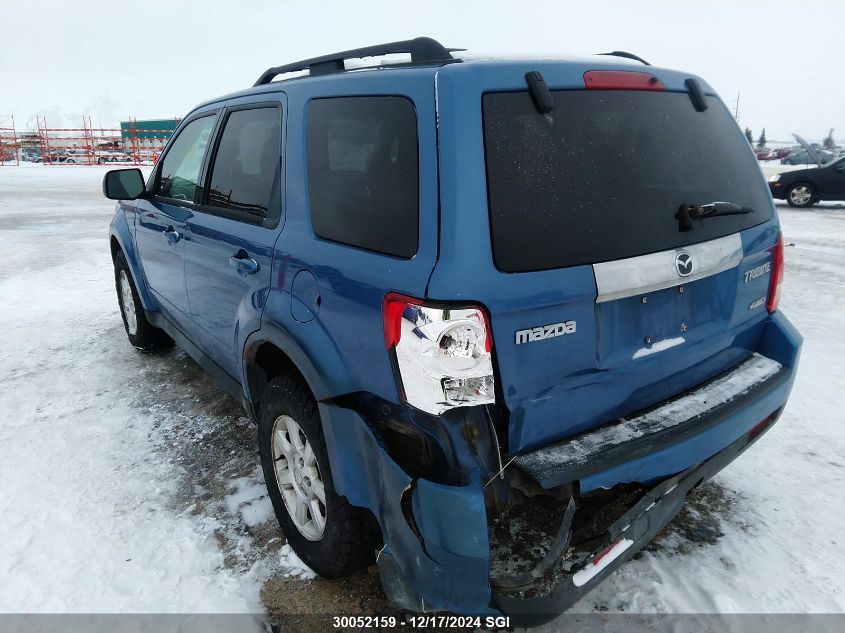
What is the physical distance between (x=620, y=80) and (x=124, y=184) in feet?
10.5

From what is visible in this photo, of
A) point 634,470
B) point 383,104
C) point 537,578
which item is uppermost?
point 383,104

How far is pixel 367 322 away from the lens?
186cm

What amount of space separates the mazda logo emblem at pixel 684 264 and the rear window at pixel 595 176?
4 cm

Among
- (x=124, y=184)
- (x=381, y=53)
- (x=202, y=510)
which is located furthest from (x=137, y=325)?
(x=381, y=53)

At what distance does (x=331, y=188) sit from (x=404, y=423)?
90 cm

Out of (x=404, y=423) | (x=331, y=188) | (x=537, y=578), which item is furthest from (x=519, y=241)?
(x=537, y=578)

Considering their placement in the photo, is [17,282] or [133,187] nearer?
[133,187]

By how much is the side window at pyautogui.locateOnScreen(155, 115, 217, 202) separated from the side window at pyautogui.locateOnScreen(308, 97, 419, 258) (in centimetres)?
130

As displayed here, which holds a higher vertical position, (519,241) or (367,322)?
(519,241)

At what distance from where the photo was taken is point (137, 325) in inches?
189

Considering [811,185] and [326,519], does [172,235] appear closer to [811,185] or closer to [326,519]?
[326,519]

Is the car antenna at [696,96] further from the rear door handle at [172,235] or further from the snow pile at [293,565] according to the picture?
the rear door handle at [172,235]

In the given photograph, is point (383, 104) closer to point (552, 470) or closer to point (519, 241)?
point (519, 241)

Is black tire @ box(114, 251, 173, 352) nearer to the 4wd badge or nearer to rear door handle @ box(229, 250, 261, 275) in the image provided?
rear door handle @ box(229, 250, 261, 275)
